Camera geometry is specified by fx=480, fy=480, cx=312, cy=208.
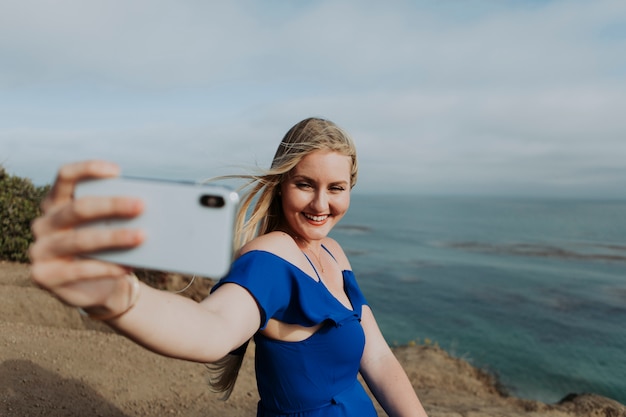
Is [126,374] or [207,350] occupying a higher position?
[207,350]

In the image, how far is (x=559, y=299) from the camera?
53.8 feet

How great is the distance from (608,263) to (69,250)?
89.8 feet

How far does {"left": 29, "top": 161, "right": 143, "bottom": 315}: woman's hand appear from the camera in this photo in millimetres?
982

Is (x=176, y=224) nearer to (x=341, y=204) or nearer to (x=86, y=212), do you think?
(x=86, y=212)

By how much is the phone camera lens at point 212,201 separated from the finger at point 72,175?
0.19m

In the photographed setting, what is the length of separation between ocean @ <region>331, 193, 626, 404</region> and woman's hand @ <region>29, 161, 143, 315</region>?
9.71 m

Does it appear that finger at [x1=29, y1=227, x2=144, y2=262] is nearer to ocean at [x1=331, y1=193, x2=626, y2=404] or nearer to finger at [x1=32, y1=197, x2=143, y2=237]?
finger at [x1=32, y1=197, x2=143, y2=237]

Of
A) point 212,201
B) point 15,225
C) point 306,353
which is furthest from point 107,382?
point 15,225

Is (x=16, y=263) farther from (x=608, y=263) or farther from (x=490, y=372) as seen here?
(x=608, y=263)

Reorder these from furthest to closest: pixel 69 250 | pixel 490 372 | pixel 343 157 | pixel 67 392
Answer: pixel 490 372, pixel 67 392, pixel 343 157, pixel 69 250

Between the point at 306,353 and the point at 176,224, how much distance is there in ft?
4.05

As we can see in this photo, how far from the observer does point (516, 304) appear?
620 inches

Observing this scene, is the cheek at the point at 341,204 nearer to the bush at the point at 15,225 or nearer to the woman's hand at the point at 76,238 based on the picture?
the woman's hand at the point at 76,238

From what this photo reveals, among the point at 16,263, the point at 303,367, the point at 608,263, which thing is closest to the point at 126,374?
the point at 303,367
